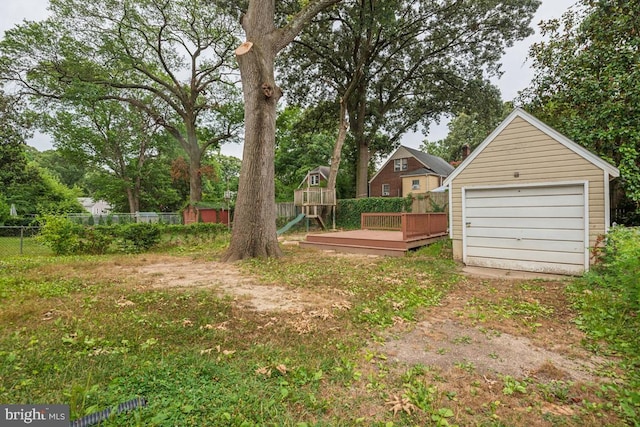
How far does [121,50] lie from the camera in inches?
595

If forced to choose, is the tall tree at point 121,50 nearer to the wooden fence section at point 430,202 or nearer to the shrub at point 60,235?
the shrub at point 60,235

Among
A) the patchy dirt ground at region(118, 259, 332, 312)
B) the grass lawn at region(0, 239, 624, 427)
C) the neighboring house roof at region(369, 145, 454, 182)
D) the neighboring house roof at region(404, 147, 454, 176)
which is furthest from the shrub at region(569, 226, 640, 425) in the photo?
the neighboring house roof at region(404, 147, 454, 176)

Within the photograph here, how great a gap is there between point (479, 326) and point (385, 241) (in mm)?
5552

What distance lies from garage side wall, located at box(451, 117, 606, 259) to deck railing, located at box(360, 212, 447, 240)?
5.27ft

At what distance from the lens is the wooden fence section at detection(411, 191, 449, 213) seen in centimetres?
1526

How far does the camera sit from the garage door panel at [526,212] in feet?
19.0

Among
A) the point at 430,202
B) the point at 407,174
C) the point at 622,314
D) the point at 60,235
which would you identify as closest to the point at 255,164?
the point at 60,235

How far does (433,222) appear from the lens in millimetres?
10406

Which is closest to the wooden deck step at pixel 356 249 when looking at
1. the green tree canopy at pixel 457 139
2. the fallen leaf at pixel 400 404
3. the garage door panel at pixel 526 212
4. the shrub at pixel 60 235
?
the garage door panel at pixel 526 212

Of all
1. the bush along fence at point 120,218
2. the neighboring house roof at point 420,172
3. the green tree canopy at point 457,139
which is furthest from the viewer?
the green tree canopy at point 457,139

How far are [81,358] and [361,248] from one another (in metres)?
7.76

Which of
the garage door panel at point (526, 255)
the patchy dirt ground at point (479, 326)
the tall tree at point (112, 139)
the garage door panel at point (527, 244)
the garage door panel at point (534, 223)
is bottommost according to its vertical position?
the patchy dirt ground at point (479, 326)

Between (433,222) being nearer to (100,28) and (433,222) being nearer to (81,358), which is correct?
(81,358)

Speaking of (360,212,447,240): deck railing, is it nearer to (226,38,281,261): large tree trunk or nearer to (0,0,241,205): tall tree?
(226,38,281,261): large tree trunk
